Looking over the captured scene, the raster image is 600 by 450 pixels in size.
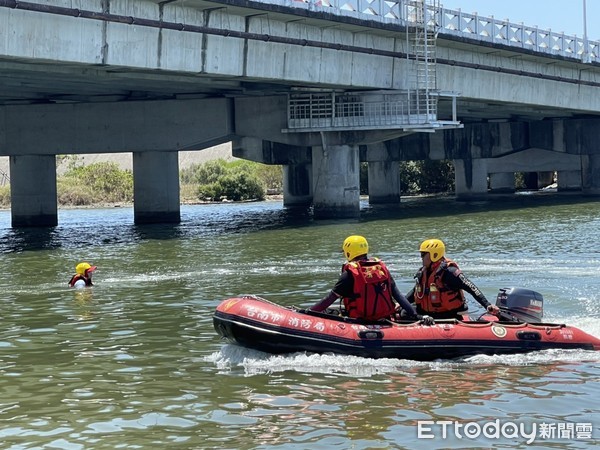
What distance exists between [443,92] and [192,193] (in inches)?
1876

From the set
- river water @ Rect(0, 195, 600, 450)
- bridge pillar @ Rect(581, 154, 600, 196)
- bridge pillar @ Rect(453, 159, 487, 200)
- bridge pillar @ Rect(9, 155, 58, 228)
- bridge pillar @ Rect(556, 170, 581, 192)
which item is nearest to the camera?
river water @ Rect(0, 195, 600, 450)

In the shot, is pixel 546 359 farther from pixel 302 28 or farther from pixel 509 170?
pixel 509 170

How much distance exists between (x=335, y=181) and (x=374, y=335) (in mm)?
35461

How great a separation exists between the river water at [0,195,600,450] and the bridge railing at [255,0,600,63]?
1558 centimetres

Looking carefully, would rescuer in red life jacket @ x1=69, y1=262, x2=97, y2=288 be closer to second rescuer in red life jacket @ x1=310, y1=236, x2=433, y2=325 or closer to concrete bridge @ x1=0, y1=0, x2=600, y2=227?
concrete bridge @ x1=0, y1=0, x2=600, y2=227

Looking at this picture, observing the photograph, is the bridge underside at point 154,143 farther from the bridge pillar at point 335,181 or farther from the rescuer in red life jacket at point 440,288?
the rescuer in red life jacket at point 440,288

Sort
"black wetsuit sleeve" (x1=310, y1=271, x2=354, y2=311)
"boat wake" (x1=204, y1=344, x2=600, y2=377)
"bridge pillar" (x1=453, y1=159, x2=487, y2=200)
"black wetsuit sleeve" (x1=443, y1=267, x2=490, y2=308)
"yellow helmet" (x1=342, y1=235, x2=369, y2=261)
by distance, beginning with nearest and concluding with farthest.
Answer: "boat wake" (x1=204, y1=344, x2=600, y2=377) < "black wetsuit sleeve" (x1=310, y1=271, x2=354, y2=311) < "yellow helmet" (x1=342, y1=235, x2=369, y2=261) < "black wetsuit sleeve" (x1=443, y1=267, x2=490, y2=308) < "bridge pillar" (x1=453, y1=159, x2=487, y2=200)

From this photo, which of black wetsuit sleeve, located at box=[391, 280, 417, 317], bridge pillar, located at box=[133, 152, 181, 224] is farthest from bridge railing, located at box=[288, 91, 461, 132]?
black wetsuit sleeve, located at box=[391, 280, 417, 317]

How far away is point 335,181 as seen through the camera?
50.3 metres

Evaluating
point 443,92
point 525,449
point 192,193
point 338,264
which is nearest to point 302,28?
point 443,92

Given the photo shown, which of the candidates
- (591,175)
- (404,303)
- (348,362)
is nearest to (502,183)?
(591,175)

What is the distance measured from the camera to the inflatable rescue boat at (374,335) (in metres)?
15.0

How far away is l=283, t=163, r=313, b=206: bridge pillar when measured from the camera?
73875 mm

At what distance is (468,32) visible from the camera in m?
50.0
